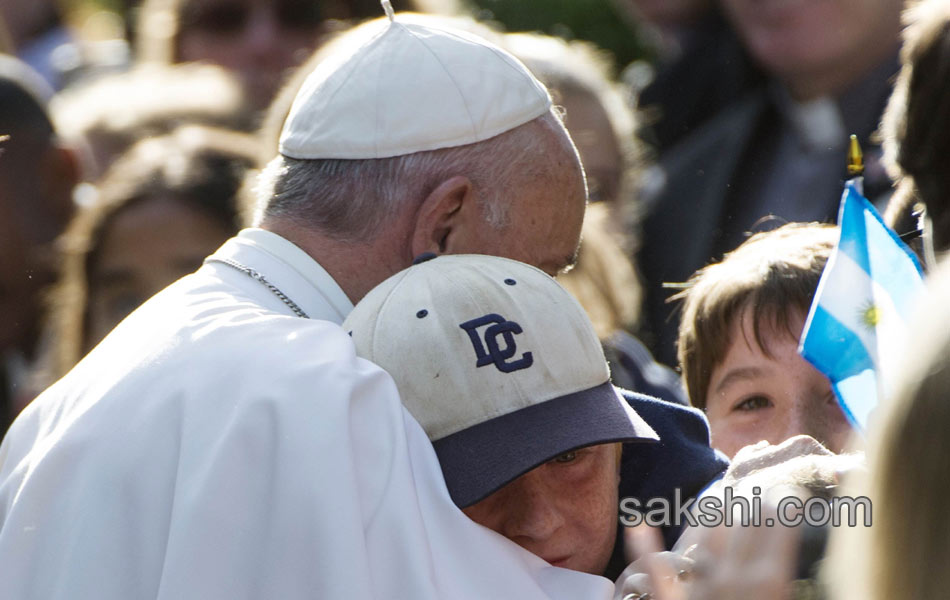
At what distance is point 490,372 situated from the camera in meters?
2.30

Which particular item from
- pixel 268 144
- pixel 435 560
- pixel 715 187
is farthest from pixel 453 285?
pixel 715 187

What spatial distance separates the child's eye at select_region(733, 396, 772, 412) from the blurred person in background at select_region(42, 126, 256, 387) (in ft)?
6.26

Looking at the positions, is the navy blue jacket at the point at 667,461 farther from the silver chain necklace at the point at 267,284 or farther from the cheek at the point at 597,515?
the silver chain necklace at the point at 267,284

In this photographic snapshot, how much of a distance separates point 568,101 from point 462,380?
265 centimetres

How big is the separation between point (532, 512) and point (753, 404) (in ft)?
3.12

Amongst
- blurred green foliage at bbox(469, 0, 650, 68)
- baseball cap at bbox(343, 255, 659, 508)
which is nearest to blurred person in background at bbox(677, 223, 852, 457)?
baseball cap at bbox(343, 255, 659, 508)

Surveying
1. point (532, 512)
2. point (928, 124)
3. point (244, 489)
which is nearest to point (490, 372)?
point (532, 512)

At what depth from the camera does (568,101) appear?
482 cm

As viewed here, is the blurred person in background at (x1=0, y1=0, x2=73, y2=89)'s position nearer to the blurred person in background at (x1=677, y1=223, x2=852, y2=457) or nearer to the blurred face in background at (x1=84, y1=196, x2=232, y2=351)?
the blurred face in background at (x1=84, y1=196, x2=232, y2=351)

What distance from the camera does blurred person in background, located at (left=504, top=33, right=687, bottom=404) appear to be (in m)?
4.19

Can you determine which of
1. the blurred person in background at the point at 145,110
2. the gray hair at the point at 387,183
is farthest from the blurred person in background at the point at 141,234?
the gray hair at the point at 387,183

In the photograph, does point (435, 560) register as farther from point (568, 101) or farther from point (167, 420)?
point (568, 101)

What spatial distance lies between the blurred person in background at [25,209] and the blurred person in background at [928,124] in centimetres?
301

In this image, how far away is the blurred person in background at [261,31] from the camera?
5.58 m
